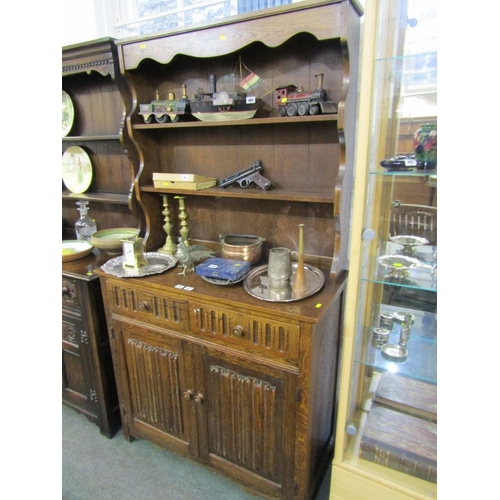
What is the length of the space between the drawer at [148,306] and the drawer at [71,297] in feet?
0.70

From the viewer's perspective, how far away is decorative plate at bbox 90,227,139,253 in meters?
1.78

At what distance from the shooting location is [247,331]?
1.21 metres

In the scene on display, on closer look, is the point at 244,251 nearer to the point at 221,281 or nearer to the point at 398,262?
the point at 221,281

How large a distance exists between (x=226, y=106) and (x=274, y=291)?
0.74 metres

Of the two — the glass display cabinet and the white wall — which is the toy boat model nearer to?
the glass display cabinet

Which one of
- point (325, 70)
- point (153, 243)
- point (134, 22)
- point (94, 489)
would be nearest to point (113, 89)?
point (134, 22)

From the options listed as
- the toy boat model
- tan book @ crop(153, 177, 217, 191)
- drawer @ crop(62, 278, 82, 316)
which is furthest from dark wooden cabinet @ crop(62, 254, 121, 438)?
the toy boat model

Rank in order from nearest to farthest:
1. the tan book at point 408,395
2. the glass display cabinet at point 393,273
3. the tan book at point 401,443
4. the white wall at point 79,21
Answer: the glass display cabinet at point 393,273
the tan book at point 401,443
the tan book at point 408,395
the white wall at point 79,21

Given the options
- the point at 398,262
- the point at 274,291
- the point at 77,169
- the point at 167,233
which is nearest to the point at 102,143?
the point at 77,169

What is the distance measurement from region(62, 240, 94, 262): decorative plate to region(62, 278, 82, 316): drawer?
128 mm

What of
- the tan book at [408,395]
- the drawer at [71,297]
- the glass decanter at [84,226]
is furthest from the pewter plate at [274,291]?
the glass decanter at [84,226]

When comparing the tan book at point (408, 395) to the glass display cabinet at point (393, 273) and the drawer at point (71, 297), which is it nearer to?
the glass display cabinet at point (393, 273)

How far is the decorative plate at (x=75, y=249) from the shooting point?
1665 mm

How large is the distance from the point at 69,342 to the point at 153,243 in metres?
0.64
